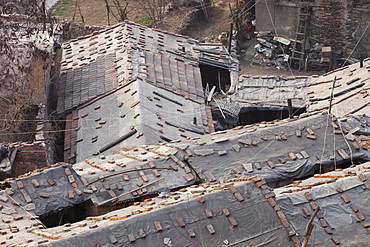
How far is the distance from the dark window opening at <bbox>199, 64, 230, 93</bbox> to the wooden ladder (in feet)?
25.0

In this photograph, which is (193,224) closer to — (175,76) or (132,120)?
(132,120)

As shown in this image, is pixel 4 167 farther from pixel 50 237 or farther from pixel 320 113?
pixel 320 113

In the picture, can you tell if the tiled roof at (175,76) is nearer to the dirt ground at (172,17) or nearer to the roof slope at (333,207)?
the roof slope at (333,207)

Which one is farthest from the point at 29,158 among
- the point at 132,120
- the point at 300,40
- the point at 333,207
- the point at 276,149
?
the point at 300,40

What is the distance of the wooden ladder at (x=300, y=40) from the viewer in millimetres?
31688

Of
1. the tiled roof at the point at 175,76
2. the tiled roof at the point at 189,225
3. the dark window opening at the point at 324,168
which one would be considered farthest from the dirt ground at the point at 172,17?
the tiled roof at the point at 189,225

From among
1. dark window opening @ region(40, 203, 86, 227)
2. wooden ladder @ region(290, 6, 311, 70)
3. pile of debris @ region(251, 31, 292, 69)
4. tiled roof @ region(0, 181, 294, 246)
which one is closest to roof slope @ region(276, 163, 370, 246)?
tiled roof @ region(0, 181, 294, 246)

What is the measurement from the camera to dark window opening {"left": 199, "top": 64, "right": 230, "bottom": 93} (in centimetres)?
2548

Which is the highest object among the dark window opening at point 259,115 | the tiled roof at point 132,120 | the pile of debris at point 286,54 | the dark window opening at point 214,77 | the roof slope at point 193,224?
the roof slope at point 193,224

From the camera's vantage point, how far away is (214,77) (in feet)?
84.6

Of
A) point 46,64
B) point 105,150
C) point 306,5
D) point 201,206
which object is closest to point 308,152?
point 201,206

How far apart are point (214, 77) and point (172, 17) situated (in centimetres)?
1127

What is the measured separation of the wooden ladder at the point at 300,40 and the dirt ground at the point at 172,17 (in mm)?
648

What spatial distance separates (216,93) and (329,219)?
963 cm
